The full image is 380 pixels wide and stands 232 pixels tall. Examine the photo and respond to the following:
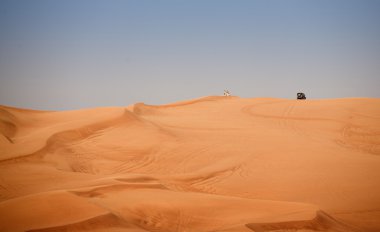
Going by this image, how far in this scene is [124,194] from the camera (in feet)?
21.8

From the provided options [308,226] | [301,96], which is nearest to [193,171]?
[308,226]

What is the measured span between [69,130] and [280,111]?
38.5 feet

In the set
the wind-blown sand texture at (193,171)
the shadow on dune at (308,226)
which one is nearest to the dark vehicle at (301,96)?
the wind-blown sand texture at (193,171)

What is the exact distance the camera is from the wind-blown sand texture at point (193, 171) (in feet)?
18.5

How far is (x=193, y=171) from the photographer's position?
10.0 metres

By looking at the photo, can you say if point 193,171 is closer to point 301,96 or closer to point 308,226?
point 308,226

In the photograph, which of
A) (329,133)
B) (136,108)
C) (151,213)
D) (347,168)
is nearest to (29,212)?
(151,213)

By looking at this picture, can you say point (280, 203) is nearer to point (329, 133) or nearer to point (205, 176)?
point (205, 176)

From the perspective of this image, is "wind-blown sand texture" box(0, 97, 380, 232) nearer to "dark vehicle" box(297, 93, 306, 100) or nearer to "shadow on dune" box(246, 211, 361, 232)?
"shadow on dune" box(246, 211, 361, 232)

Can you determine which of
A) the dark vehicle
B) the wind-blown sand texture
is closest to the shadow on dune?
the wind-blown sand texture

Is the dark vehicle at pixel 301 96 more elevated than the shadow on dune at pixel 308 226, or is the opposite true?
the dark vehicle at pixel 301 96

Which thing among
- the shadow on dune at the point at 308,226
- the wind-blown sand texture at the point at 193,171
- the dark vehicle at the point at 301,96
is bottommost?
the shadow on dune at the point at 308,226

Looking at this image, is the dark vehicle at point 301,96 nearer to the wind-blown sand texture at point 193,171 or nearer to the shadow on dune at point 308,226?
the wind-blown sand texture at point 193,171

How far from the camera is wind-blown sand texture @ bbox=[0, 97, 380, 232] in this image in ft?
18.5
